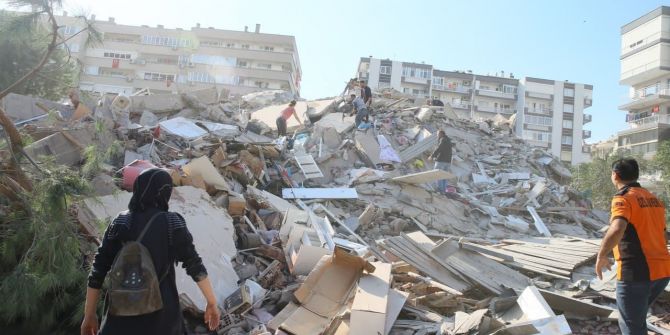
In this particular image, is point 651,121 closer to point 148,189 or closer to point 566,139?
point 566,139

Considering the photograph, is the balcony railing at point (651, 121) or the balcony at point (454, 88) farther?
the balcony at point (454, 88)

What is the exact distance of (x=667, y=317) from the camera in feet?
13.2

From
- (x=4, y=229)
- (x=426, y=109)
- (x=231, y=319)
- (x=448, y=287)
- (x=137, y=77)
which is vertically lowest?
(x=231, y=319)

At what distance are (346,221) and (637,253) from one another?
511 cm

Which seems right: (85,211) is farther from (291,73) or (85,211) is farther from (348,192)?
(291,73)

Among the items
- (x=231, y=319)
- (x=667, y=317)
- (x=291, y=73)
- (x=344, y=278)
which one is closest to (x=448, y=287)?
(x=344, y=278)

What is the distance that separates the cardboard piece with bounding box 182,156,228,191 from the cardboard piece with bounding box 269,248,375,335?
2.58 metres

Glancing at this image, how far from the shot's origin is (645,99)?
37312 mm

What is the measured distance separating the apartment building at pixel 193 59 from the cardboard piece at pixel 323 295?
44426 mm

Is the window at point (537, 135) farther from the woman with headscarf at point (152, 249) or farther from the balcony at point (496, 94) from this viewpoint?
the woman with headscarf at point (152, 249)

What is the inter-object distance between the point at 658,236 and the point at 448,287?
2.20 m

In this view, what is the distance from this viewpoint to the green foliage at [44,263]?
305cm

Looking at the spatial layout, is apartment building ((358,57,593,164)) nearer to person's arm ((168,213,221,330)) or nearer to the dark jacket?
the dark jacket

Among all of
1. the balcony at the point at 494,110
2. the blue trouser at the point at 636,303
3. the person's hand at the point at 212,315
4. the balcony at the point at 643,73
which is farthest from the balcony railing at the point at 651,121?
the person's hand at the point at 212,315
